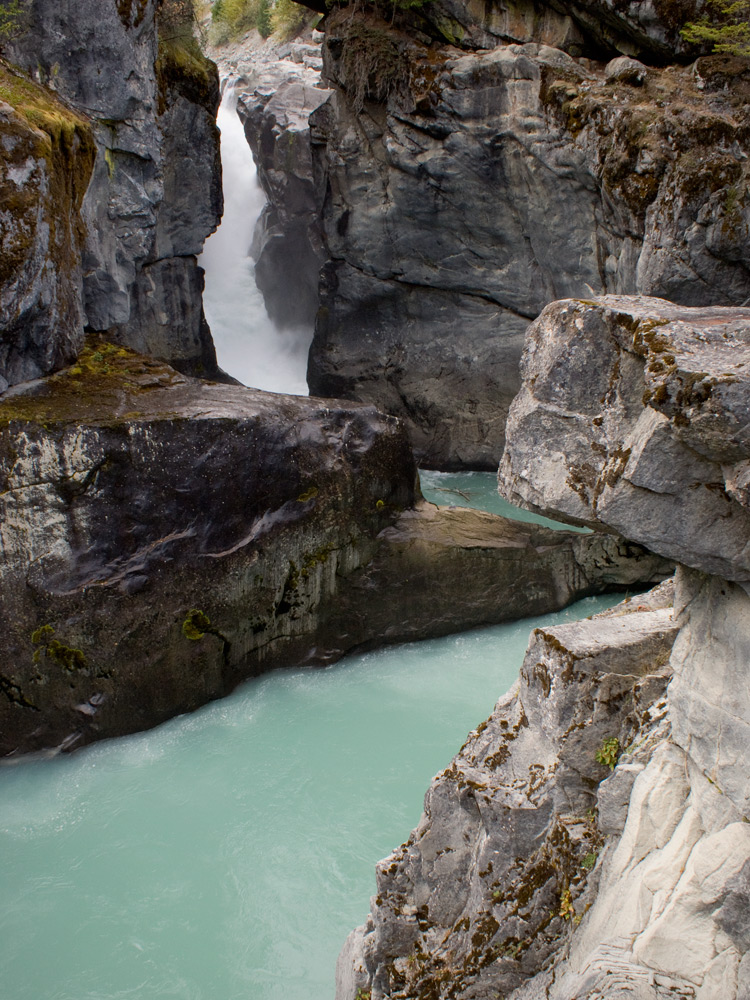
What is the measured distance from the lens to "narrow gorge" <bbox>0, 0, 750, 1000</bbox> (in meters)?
2.96

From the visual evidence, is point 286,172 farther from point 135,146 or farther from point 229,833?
point 229,833

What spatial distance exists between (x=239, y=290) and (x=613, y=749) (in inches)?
725

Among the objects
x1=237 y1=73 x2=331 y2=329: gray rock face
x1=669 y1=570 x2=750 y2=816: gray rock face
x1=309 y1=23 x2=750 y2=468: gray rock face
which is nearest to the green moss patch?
x1=669 y1=570 x2=750 y2=816: gray rock face

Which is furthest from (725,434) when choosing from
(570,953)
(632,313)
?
(570,953)

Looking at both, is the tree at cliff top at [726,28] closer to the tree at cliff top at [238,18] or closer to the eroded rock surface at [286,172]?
the eroded rock surface at [286,172]

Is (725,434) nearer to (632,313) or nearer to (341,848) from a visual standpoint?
(632,313)

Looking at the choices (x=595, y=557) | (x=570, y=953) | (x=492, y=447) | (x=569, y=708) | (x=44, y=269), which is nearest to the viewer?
(x=570, y=953)

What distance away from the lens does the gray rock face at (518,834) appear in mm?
3453

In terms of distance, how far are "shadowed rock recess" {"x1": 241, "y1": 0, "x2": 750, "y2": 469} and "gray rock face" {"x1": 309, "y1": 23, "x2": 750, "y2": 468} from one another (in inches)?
1.0

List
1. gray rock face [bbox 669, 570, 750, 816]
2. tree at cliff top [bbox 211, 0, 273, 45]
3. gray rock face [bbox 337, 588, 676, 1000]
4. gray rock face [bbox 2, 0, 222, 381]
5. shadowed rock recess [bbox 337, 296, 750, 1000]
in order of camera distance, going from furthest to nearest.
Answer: tree at cliff top [bbox 211, 0, 273, 45] → gray rock face [bbox 2, 0, 222, 381] → gray rock face [bbox 337, 588, 676, 1000] → gray rock face [bbox 669, 570, 750, 816] → shadowed rock recess [bbox 337, 296, 750, 1000]

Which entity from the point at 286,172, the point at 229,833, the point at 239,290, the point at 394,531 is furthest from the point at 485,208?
the point at 229,833

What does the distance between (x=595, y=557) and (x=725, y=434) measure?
25.4 feet

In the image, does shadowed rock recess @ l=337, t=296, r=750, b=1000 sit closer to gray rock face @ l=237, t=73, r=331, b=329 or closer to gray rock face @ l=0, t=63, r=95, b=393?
gray rock face @ l=0, t=63, r=95, b=393

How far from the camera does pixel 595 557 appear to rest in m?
9.93
